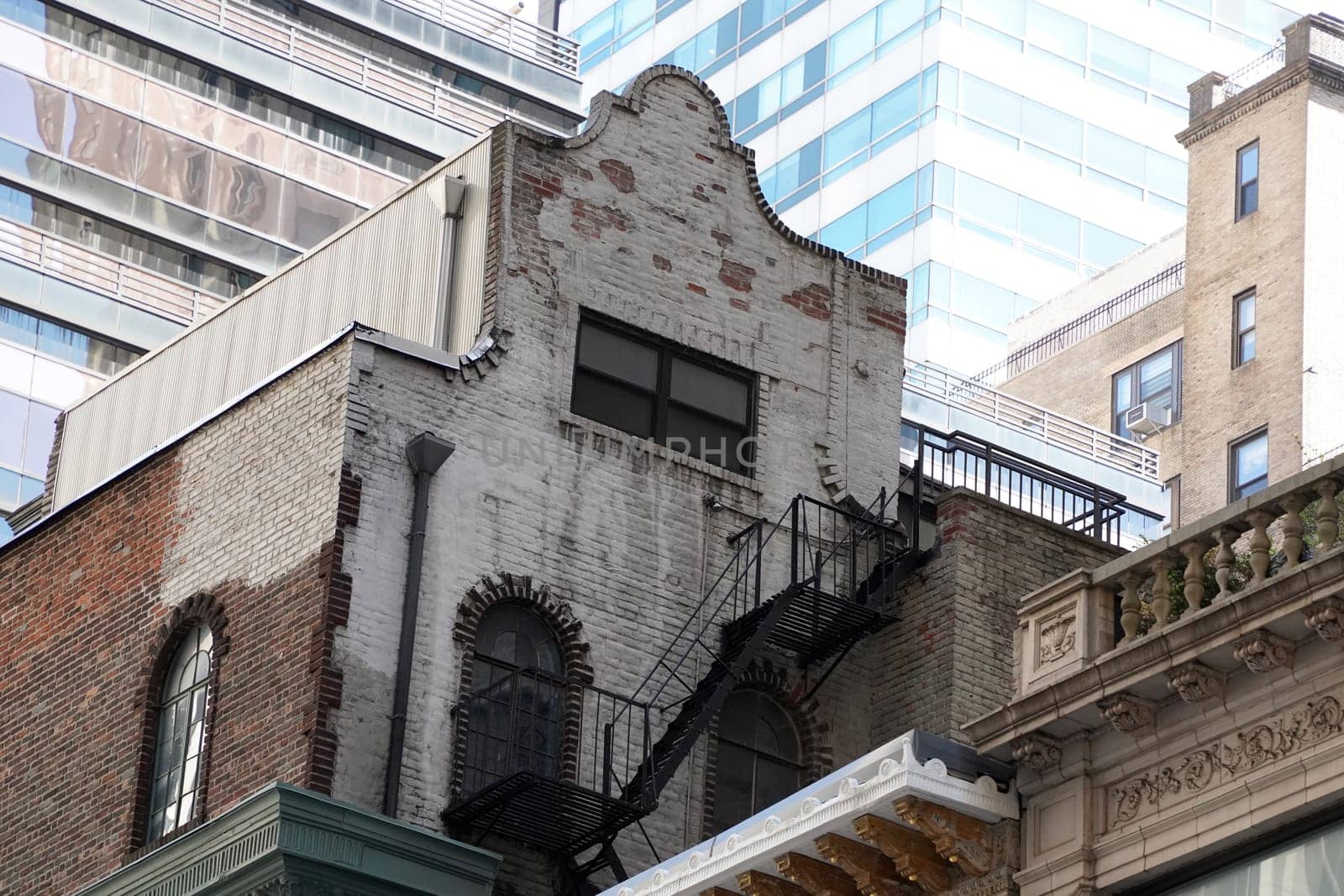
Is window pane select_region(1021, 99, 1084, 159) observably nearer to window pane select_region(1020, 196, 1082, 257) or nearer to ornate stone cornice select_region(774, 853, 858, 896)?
window pane select_region(1020, 196, 1082, 257)

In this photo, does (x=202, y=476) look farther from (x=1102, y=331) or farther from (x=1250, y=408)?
(x=1102, y=331)

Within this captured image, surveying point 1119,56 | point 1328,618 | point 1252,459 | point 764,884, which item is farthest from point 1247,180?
point 1328,618

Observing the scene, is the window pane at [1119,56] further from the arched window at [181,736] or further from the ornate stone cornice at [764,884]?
the ornate stone cornice at [764,884]

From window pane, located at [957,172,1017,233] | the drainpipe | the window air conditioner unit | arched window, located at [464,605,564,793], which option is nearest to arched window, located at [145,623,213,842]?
the drainpipe

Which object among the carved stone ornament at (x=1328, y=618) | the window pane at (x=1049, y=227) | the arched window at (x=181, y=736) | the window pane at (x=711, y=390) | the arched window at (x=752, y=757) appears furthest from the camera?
the window pane at (x=1049, y=227)

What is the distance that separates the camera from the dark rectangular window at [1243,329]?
67.2 metres

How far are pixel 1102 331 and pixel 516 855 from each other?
49527 millimetres

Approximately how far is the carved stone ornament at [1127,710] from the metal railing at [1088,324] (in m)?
52.5

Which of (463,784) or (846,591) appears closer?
(463,784)

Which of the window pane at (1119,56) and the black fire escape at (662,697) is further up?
the window pane at (1119,56)

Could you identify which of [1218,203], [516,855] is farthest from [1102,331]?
[516,855]

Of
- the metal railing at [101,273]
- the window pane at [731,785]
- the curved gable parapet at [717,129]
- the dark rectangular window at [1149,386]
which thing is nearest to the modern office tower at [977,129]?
the dark rectangular window at [1149,386]

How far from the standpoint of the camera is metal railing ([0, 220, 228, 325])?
238 feet

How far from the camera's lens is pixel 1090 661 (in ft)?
69.6
